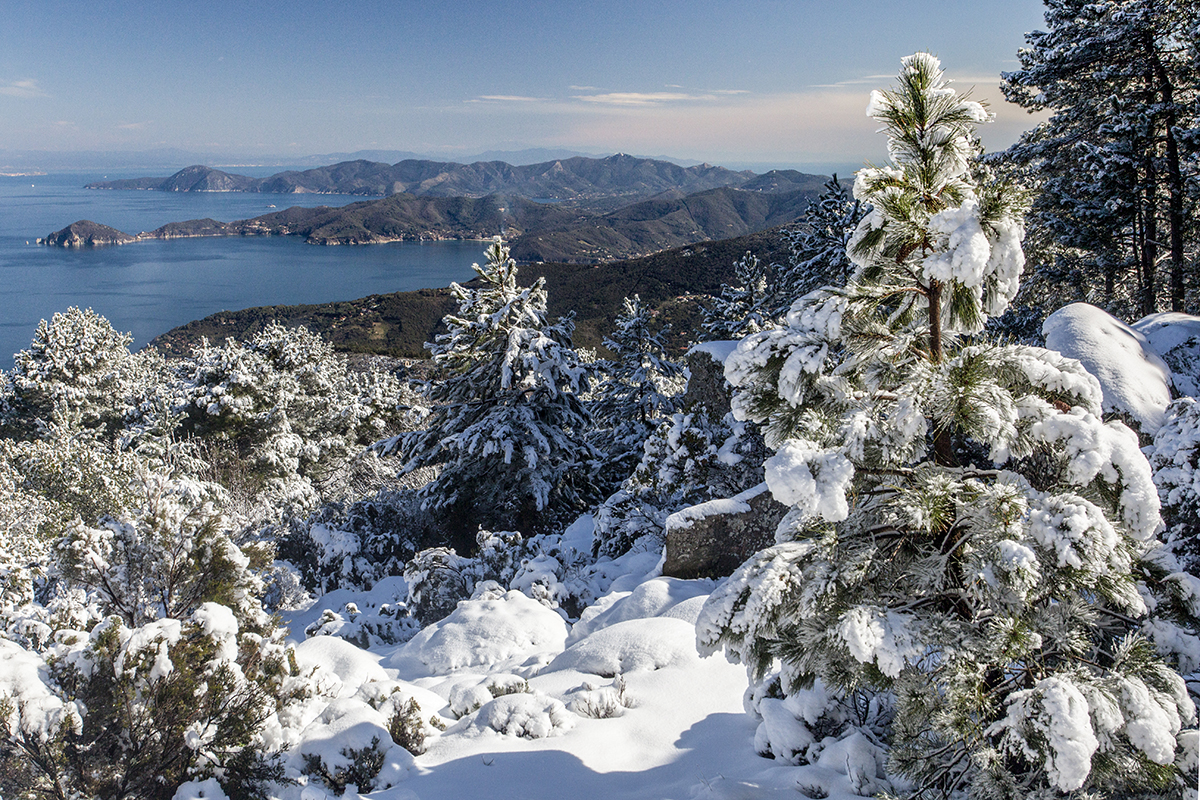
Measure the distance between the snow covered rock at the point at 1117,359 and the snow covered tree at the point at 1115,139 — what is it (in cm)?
438

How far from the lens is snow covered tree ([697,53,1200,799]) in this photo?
173cm

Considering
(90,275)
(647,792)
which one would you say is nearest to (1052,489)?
(647,792)

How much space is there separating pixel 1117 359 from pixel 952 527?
5.07m

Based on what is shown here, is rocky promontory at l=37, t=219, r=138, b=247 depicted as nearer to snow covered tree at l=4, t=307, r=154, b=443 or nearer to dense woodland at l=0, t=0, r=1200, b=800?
snow covered tree at l=4, t=307, r=154, b=443

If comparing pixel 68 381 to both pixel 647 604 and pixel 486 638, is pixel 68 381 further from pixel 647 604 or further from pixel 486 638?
pixel 647 604

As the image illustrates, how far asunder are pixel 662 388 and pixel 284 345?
10416mm

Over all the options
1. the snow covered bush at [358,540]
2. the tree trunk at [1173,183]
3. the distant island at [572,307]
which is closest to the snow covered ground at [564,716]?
the snow covered bush at [358,540]

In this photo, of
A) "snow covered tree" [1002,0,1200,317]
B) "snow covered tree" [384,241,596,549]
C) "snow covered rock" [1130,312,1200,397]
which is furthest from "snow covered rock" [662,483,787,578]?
"snow covered tree" [1002,0,1200,317]

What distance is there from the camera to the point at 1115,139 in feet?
36.1

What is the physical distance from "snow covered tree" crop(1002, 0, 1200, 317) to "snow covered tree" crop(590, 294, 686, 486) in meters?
7.34

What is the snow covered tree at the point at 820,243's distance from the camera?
1260 centimetres

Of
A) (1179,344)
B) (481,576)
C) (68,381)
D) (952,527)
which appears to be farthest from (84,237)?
(952,527)

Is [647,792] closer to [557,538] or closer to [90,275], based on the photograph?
[557,538]

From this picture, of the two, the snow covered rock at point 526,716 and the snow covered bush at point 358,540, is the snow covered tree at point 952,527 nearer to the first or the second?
the snow covered rock at point 526,716
